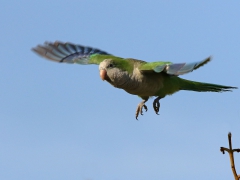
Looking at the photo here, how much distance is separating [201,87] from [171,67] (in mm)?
2257

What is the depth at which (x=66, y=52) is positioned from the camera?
930cm

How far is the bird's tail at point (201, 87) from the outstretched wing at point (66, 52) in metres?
1.57

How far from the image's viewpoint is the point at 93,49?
30.5 feet

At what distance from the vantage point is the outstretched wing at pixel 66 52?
29.2 feet

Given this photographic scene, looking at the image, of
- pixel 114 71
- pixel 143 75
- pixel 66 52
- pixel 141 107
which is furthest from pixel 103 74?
pixel 66 52

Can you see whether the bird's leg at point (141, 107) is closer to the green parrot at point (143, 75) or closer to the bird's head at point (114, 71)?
the green parrot at point (143, 75)

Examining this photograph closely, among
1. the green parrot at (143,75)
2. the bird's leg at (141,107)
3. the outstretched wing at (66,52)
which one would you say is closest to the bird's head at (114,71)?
the green parrot at (143,75)

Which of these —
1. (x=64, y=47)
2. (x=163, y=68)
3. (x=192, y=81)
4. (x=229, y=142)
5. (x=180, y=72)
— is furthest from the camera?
(x=64, y=47)

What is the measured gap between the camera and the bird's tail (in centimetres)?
866

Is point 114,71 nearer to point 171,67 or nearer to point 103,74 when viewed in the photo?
point 103,74

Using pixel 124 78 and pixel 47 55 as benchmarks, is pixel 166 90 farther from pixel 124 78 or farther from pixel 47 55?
pixel 47 55

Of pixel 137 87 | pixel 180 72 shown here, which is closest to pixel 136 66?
pixel 137 87

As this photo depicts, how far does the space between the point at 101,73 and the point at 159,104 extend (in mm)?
1214

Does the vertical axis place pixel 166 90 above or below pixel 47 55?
below
